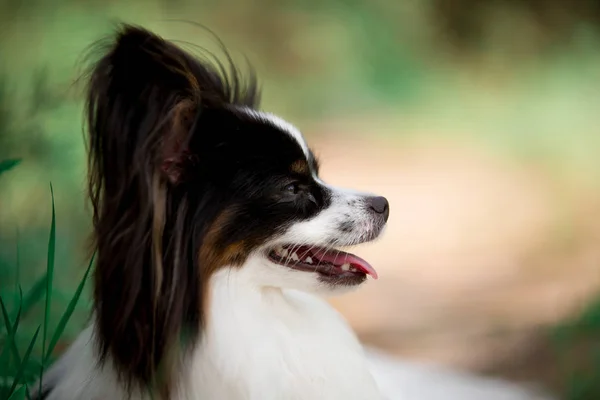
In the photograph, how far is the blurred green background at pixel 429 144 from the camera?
1.95 m

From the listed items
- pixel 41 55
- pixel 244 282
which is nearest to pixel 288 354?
pixel 244 282

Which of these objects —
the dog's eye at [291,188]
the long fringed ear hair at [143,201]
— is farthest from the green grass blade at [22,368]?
the dog's eye at [291,188]

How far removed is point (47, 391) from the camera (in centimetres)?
166

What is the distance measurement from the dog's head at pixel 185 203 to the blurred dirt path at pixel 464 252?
0.46 metres

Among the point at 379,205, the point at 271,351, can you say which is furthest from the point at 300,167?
the point at 271,351

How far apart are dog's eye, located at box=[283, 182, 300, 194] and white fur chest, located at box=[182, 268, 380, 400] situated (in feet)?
0.64

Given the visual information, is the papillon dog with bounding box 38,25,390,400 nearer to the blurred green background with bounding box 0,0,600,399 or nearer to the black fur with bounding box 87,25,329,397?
the black fur with bounding box 87,25,329,397

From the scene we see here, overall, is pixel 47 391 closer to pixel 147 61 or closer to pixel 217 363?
pixel 217 363

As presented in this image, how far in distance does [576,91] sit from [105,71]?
4.75 feet

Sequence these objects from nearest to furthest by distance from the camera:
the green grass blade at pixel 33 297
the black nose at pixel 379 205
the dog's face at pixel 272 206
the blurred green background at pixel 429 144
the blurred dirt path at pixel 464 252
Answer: the dog's face at pixel 272 206 → the black nose at pixel 379 205 → the green grass blade at pixel 33 297 → the blurred green background at pixel 429 144 → the blurred dirt path at pixel 464 252

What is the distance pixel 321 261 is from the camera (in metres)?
1.59

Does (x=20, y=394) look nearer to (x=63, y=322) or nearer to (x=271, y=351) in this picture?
(x=63, y=322)

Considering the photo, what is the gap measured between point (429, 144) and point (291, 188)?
2.33 feet

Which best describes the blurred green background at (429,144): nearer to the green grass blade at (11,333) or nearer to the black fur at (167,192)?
the green grass blade at (11,333)
